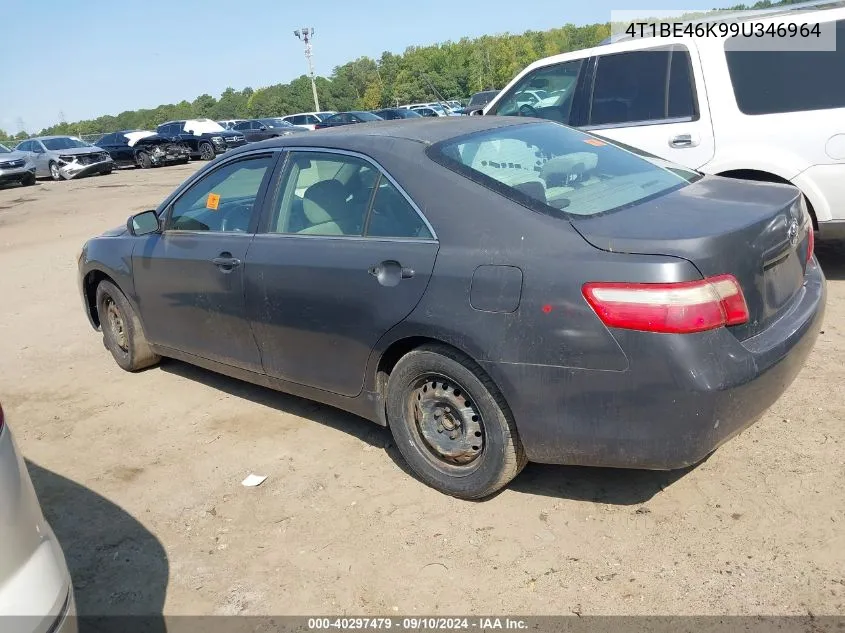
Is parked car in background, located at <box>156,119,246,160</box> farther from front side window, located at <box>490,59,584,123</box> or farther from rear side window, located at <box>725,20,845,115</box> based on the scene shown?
rear side window, located at <box>725,20,845,115</box>

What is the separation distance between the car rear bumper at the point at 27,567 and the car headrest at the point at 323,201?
1923mm

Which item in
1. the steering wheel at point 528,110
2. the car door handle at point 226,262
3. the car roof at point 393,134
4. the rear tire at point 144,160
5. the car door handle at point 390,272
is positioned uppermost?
the car roof at point 393,134

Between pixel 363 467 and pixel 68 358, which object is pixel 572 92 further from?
pixel 68 358

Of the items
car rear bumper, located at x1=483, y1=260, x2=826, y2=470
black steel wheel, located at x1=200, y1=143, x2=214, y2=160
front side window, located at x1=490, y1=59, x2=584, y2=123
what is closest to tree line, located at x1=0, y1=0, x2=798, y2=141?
black steel wheel, located at x1=200, y1=143, x2=214, y2=160

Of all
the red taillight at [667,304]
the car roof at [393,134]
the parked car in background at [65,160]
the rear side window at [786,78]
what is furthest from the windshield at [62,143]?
the red taillight at [667,304]

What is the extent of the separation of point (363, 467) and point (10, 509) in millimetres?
1936

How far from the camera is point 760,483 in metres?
3.26

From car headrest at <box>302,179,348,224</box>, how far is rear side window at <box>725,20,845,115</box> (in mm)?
3565

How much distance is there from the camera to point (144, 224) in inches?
185

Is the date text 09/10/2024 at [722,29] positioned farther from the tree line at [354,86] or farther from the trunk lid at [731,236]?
the tree line at [354,86]

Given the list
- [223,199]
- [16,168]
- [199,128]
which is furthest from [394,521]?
[199,128]

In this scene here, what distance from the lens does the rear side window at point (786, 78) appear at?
530 centimetres

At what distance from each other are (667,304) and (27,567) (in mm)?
2203

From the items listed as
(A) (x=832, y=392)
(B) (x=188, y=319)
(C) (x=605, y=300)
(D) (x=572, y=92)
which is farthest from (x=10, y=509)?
(D) (x=572, y=92)
